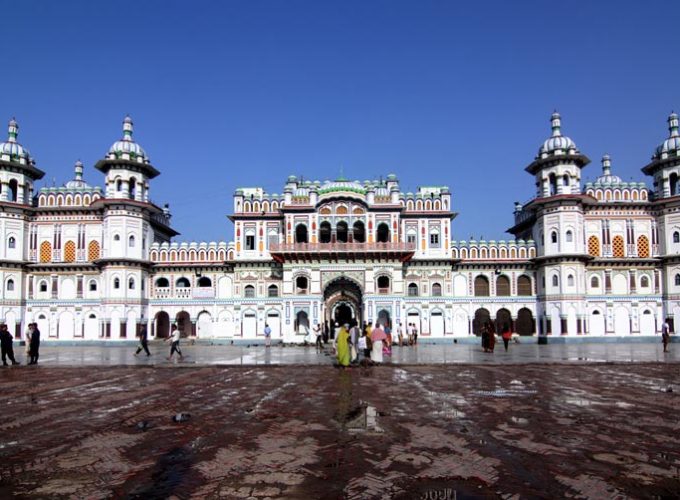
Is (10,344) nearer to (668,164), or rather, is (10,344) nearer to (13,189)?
(13,189)

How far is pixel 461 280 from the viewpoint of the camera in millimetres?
44562

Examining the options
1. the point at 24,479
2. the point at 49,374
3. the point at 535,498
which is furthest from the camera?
the point at 49,374

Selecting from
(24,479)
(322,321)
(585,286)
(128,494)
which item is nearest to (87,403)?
(24,479)

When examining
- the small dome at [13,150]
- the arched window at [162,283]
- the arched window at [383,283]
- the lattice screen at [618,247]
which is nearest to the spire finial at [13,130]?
the small dome at [13,150]

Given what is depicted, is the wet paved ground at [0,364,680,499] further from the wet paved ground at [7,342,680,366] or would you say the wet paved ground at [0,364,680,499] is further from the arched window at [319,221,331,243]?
the arched window at [319,221,331,243]

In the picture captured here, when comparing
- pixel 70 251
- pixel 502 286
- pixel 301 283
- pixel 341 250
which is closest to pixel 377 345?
pixel 341 250

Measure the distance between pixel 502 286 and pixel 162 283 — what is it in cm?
2664

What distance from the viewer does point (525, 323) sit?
4438cm

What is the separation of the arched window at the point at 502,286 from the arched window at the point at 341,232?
40.7ft

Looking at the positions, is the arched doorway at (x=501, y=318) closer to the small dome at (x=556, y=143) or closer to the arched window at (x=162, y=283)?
the small dome at (x=556, y=143)

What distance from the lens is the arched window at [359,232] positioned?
140ft

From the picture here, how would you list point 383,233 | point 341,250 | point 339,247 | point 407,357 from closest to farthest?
point 407,357
point 341,250
point 339,247
point 383,233

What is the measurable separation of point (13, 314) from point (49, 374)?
29.3m

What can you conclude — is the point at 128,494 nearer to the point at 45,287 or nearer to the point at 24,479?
the point at 24,479
